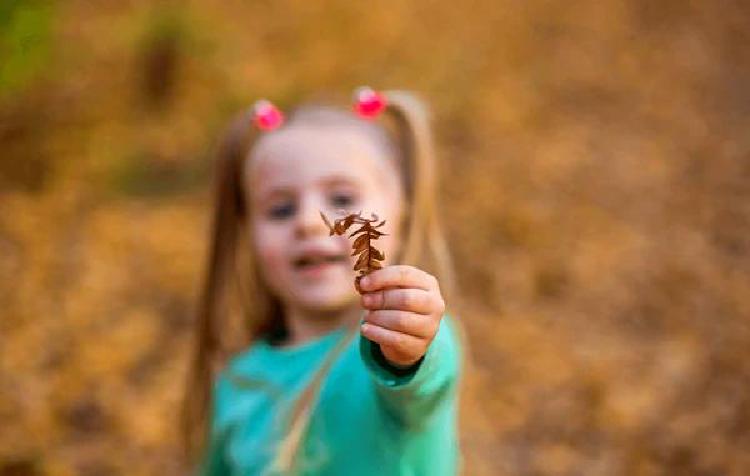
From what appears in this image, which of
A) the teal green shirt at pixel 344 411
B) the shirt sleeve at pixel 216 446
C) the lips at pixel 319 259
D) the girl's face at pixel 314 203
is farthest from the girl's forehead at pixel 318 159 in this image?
the shirt sleeve at pixel 216 446

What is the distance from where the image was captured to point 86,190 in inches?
121

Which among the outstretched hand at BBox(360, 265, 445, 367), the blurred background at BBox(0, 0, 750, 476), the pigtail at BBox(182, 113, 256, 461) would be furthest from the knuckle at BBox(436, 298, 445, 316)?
the blurred background at BBox(0, 0, 750, 476)

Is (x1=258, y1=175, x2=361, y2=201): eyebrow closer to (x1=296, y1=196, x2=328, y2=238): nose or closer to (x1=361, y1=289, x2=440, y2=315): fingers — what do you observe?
(x1=296, y1=196, x2=328, y2=238): nose

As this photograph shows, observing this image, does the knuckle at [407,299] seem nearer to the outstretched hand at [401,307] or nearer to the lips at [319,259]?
the outstretched hand at [401,307]

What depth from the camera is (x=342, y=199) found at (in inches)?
57.2

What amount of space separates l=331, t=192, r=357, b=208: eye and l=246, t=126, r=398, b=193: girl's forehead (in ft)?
0.08

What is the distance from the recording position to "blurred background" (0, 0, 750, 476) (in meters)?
2.55

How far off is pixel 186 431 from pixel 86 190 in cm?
150

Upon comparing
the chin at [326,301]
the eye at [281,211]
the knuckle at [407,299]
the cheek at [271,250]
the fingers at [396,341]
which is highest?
the eye at [281,211]

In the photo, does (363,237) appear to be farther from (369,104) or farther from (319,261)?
(369,104)

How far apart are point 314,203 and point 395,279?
561mm

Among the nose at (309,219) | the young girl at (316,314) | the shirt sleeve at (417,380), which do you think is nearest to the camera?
the shirt sleeve at (417,380)

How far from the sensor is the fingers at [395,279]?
87cm

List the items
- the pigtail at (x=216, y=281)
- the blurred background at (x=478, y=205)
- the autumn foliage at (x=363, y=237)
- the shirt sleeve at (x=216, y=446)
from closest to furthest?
the autumn foliage at (x=363, y=237) < the shirt sleeve at (x=216, y=446) < the pigtail at (x=216, y=281) < the blurred background at (x=478, y=205)
